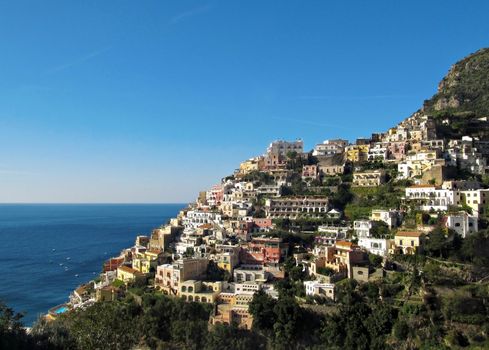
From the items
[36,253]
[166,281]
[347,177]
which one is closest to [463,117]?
[347,177]

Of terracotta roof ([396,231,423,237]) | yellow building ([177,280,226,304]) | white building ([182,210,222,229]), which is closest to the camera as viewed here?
terracotta roof ([396,231,423,237])

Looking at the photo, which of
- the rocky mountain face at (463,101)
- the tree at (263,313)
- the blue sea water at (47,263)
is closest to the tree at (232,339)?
the tree at (263,313)

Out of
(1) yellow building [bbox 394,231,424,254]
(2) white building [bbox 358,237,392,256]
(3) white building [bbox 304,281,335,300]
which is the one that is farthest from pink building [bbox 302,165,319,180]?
(3) white building [bbox 304,281,335,300]

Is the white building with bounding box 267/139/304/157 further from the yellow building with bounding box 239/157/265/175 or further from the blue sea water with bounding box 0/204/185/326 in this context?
the blue sea water with bounding box 0/204/185/326

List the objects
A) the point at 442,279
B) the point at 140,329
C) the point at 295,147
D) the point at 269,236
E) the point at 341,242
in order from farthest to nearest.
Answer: the point at 295,147, the point at 269,236, the point at 341,242, the point at 140,329, the point at 442,279

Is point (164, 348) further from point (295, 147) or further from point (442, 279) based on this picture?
point (295, 147)
